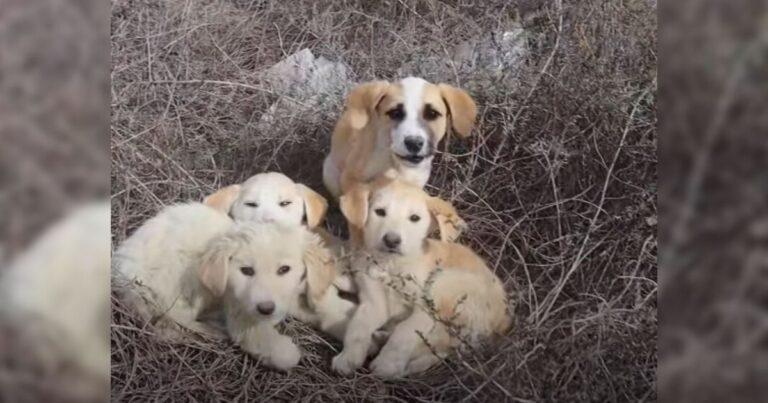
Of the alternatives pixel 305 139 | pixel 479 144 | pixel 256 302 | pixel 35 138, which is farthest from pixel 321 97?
pixel 35 138

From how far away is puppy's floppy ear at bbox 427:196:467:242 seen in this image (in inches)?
67.4

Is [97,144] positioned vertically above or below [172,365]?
above

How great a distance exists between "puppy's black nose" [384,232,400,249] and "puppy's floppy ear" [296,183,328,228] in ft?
0.51

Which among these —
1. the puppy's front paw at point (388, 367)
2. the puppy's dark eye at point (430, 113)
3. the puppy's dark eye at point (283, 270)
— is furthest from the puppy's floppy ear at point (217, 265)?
the puppy's dark eye at point (430, 113)

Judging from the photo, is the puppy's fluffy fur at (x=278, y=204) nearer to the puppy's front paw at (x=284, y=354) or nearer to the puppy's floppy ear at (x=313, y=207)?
the puppy's floppy ear at (x=313, y=207)

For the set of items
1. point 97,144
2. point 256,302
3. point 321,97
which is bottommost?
point 256,302

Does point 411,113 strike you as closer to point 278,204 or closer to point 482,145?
point 482,145

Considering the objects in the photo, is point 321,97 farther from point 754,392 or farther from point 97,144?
point 754,392

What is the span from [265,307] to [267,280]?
0.06 metres

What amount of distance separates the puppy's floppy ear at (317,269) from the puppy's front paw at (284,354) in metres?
0.10

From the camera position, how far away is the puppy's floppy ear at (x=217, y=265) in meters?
1.68

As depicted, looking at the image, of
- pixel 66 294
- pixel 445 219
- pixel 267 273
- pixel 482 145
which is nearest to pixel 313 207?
pixel 267 273

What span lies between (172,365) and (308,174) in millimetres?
515

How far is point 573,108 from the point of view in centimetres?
179
